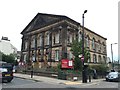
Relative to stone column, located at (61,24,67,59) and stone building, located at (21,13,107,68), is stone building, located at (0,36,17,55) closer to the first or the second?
stone building, located at (21,13,107,68)

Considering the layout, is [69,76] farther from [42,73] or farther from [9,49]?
[9,49]

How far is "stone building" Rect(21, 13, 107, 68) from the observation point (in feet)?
123

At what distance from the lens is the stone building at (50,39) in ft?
123

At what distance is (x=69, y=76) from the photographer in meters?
26.2

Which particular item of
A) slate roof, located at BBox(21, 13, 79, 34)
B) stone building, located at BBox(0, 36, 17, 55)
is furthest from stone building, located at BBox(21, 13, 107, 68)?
stone building, located at BBox(0, 36, 17, 55)

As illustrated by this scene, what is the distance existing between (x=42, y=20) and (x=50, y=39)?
5981 millimetres

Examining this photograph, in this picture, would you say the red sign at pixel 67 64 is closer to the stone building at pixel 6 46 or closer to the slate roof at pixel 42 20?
the slate roof at pixel 42 20

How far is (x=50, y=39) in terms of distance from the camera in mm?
40281

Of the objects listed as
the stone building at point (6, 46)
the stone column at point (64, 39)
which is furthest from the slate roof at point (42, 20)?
the stone building at point (6, 46)

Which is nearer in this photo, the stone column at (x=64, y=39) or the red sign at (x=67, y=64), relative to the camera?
the red sign at (x=67, y=64)

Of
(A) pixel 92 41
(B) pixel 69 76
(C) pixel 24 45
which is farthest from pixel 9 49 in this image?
(B) pixel 69 76

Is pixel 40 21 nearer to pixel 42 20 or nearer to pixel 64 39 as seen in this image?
pixel 42 20

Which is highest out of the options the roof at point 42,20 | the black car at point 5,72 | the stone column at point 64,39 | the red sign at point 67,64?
the roof at point 42,20

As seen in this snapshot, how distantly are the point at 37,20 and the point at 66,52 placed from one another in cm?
1320
